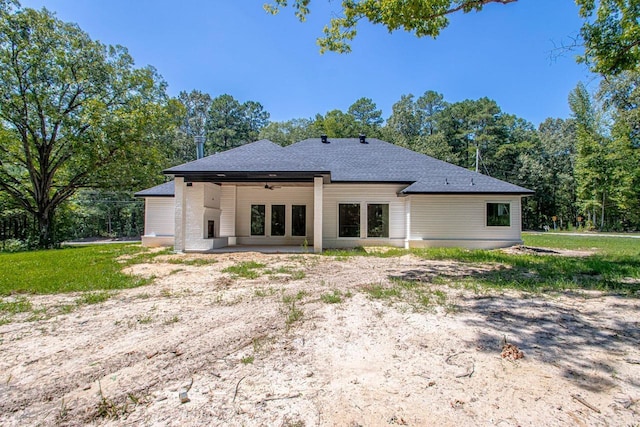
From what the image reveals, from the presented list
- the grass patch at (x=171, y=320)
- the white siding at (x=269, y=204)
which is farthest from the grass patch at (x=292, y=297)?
the white siding at (x=269, y=204)

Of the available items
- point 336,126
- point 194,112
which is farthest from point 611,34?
point 194,112

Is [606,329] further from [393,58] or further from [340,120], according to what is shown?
[340,120]

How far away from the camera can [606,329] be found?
3.71 metres

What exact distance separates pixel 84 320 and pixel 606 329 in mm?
6917

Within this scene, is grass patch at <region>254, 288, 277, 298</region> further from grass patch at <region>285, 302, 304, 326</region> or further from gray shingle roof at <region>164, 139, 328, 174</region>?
gray shingle roof at <region>164, 139, 328, 174</region>

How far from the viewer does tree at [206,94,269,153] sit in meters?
43.9

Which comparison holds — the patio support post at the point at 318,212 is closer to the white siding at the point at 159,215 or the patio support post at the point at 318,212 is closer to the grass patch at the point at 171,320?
the grass patch at the point at 171,320

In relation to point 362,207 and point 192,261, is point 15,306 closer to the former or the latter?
point 192,261

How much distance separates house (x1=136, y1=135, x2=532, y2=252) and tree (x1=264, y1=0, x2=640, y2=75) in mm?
4835

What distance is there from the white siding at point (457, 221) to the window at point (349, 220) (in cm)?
253

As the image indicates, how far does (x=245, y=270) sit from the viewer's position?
784 centimetres

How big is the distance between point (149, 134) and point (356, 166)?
13.2 metres

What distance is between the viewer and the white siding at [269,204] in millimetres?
15156

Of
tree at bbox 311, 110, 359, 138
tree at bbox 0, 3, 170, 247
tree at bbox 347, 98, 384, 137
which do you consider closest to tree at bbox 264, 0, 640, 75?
tree at bbox 0, 3, 170, 247
